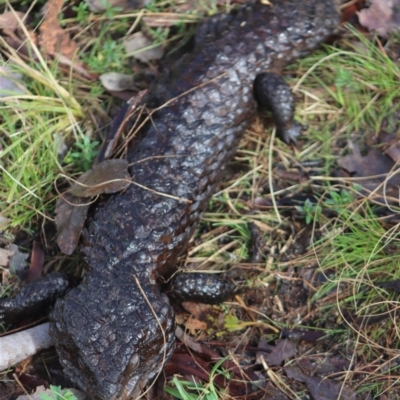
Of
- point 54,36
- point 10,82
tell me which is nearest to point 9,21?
point 54,36

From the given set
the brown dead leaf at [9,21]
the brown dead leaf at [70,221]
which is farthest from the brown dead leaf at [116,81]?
the brown dead leaf at [70,221]

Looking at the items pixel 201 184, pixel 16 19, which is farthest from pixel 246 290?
pixel 16 19

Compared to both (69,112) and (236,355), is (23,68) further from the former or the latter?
(236,355)

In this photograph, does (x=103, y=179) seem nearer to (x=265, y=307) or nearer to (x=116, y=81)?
(x=116, y=81)

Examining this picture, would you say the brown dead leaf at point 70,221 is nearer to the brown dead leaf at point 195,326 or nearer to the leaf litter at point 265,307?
the leaf litter at point 265,307

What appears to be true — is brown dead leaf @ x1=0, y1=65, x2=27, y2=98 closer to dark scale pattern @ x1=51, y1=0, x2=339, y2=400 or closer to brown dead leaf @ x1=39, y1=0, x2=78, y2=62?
brown dead leaf @ x1=39, y1=0, x2=78, y2=62
